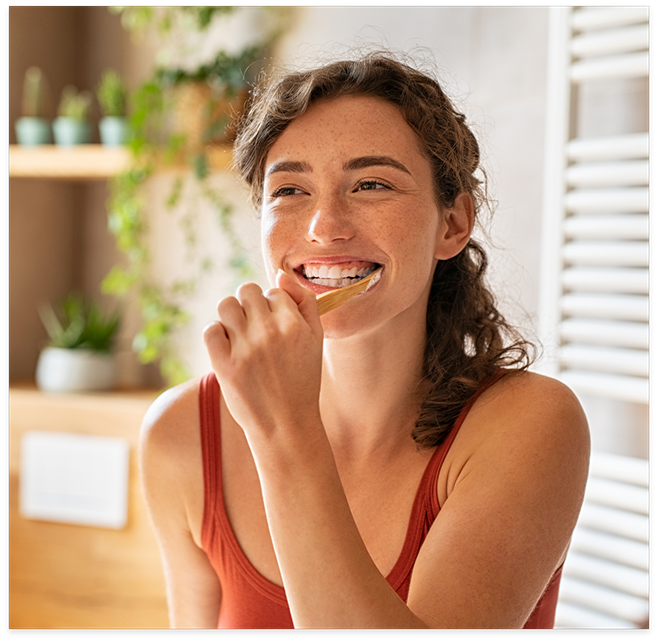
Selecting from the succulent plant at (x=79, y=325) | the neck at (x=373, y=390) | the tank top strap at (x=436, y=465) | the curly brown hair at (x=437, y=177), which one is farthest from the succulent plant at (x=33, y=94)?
the tank top strap at (x=436, y=465)

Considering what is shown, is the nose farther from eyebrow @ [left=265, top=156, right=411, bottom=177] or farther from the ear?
the ear

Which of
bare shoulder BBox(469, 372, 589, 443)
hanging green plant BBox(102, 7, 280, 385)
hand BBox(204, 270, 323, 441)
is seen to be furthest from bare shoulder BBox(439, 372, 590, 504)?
hanging green plant BBox(102, 7, 280, 385)

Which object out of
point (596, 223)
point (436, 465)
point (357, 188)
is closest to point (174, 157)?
point (596, 223)

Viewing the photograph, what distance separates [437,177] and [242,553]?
471 millimetres

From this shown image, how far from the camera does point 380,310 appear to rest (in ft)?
2.46

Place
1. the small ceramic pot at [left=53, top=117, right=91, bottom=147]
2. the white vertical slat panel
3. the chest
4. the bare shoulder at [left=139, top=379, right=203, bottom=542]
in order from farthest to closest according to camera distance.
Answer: the small ceramic pot at [left=53, top=117, right=91, bottom=147] → the white vertical slat panel → the bare shoulder at [left=139, top=379, right=203, bottom=542] → the chest

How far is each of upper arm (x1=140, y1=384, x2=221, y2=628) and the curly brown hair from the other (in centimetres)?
27

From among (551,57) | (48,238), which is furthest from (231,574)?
(48,238)

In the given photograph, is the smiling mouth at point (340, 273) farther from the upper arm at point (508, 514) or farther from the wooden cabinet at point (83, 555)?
the wooden cabinet at point (83, 555)

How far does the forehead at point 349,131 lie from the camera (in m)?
0.74

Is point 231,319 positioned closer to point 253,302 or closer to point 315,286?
point 253,302

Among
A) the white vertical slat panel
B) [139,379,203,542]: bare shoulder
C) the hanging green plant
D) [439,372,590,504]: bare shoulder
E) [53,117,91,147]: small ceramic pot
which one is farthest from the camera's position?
[53,117,91,147]: small ceramic pot

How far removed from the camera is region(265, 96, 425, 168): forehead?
2.43 ft

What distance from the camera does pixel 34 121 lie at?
1.83m
